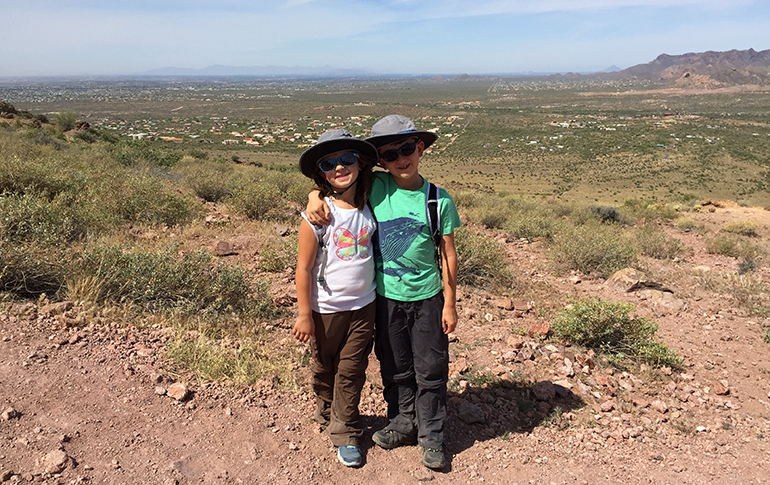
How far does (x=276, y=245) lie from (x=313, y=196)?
131 inches

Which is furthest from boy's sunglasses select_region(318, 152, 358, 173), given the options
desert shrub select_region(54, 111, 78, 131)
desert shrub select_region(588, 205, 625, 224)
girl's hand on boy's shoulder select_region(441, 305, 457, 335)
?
desert shrub select_region(54, 111, 78, 131)

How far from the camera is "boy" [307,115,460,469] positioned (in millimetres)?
2160

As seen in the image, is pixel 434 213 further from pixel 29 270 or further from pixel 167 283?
pixel 29 270

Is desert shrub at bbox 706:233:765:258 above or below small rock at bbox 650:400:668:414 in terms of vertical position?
below

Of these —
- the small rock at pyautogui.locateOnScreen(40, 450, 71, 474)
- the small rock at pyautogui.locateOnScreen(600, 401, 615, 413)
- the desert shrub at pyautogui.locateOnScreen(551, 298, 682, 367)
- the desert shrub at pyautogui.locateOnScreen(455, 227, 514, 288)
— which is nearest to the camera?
the small rock at pyautogui.locateOnScreen(40, 450, 71, 474)

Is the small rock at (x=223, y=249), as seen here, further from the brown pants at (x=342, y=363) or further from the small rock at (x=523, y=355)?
the small rock at (x=523, y=355)

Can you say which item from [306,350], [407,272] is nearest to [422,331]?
[407,272]

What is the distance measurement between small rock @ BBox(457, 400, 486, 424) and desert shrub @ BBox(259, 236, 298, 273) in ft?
8.38

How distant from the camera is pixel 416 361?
2361mm

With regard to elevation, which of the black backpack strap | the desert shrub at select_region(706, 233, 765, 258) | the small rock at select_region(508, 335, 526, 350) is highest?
the black backpack strap

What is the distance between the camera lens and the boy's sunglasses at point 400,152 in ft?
7.03

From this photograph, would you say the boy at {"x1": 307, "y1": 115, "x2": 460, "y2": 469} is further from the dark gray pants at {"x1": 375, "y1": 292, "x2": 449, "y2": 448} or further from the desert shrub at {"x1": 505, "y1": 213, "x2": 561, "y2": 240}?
the desert shrub at {"x1": 505, "y1": 213, "x2": 561, "y2": 240}

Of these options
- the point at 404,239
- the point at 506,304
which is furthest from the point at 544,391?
the point at 404,239

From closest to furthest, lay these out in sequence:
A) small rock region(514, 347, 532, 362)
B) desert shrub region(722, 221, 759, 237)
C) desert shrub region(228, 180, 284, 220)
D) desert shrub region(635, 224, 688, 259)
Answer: small rock region(514, 347, 532, 362) < desert shrub region(228, 180, 284, 220) < desert shrub region(635, 224, 688, 259) < desert shrub region(722, 221, 759, 237)
